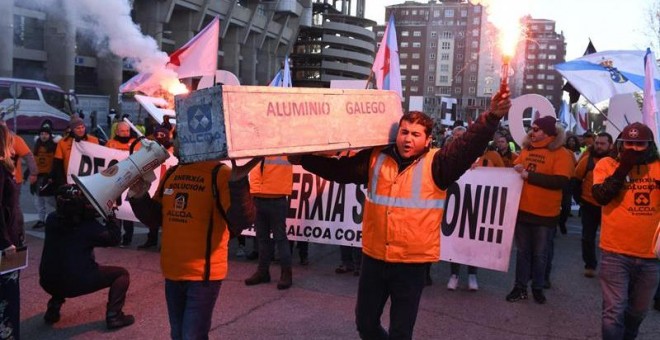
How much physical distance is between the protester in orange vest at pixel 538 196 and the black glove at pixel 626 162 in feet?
5.71

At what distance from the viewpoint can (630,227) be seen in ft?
13.9

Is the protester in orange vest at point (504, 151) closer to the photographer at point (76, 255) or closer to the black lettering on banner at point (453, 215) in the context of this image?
the black lettering on banner at point (453, 215)

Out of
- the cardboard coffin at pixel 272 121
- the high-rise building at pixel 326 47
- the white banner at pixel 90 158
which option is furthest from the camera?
the high-rise building at pixel 326 47

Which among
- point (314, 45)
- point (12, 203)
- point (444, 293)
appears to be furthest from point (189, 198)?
point (314, 45)

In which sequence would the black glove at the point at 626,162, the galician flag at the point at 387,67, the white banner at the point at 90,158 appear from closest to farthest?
1. the black glove at the point at 626,162
2. the white banner at the point at 90,158
3. the galician flag at the point at 387,67

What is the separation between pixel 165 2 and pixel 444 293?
38.8 meters

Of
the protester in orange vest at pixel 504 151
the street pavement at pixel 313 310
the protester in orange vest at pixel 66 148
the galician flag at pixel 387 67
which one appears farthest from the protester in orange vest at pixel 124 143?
the protester in orange vest at pixel 504 151

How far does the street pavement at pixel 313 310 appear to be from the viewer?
5.06m

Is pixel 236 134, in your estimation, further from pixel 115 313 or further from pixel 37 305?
pixel 37 305

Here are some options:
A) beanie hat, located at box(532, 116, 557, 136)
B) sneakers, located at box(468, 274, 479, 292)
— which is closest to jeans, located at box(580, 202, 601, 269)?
sneakers, located at box(468, 274, 479, 292)

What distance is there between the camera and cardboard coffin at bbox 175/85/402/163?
2.77m

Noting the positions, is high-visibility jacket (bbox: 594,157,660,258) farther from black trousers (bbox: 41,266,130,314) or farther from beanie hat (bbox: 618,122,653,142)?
black trousers (bbox: 41,266,130,314)

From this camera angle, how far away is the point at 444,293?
6523mm

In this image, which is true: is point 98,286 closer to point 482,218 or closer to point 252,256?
point 252,256
